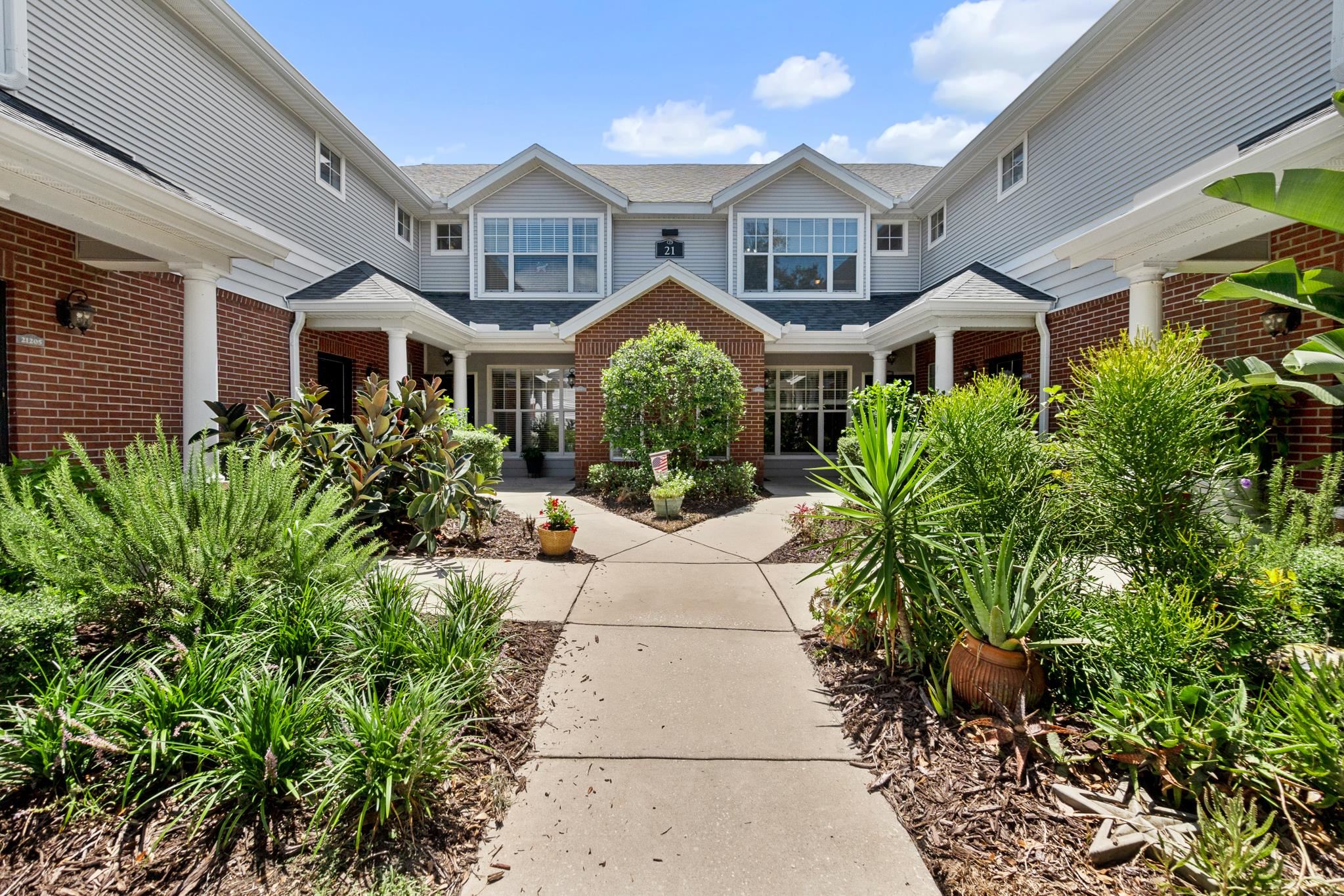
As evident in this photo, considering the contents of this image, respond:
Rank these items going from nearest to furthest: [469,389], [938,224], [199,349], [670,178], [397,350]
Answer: [199,349], [397,350], [938,224], [469,389], [670,178]

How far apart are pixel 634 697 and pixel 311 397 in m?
5.20

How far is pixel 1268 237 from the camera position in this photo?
5652mm

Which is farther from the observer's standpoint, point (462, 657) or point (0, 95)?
point (0, 95)

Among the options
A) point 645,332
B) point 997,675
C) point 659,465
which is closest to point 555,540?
point 659,465

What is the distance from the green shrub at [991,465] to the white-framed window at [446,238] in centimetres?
1344

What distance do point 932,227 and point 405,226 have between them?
41.1 ft

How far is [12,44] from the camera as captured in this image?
531 cm

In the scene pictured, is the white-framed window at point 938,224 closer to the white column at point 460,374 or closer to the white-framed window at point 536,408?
the white-framed window at point 536,408

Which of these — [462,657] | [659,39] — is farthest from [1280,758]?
[659,39]

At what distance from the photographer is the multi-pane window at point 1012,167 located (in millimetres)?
10383

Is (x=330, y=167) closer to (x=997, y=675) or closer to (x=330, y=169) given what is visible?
(x=330, y=169)

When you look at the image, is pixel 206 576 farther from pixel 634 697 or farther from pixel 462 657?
pixel 634 697

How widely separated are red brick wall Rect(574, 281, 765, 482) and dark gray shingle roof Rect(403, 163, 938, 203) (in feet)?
15.1

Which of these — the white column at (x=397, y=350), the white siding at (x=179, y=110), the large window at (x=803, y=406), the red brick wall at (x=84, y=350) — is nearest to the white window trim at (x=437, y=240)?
the white siding at (x=179, y=110)
